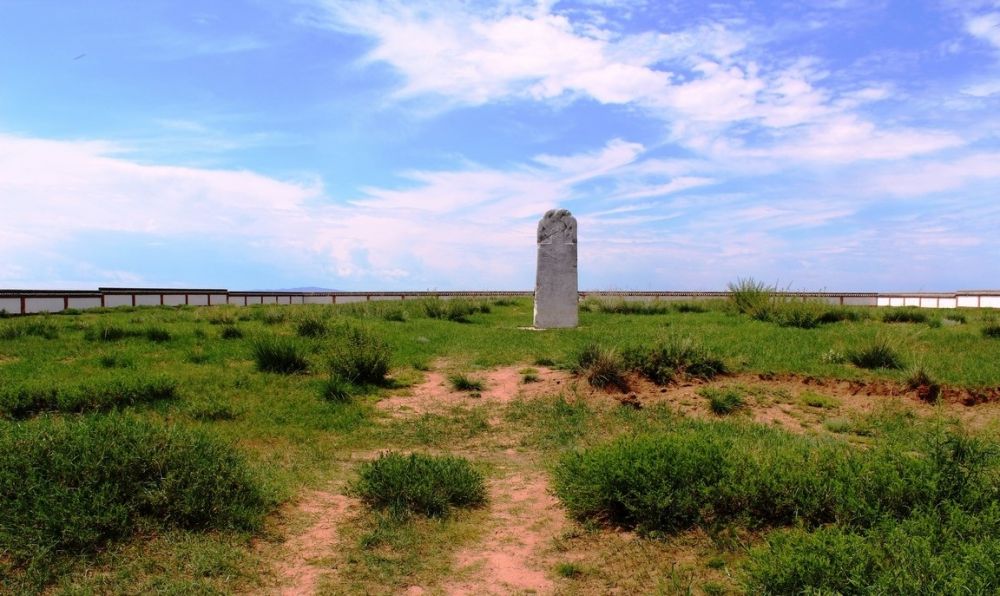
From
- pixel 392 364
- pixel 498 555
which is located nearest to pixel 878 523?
pixel 498 555

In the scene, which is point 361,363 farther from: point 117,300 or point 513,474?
point 117,300

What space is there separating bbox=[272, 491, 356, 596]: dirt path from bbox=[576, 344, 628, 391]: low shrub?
4.73 m

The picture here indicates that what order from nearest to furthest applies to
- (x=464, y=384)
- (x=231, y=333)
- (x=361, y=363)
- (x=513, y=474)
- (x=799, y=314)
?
(x=513, y=474) → (x=464, y=384) → (x=361, y=363) → (x=231, y=333) → (x=799, y=314)

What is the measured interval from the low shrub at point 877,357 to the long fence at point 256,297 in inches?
319

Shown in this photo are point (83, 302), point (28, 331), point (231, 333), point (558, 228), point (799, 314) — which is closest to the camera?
point (231, 333)

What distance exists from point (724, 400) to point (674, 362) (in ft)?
5.01

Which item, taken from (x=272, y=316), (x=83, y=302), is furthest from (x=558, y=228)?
(x=83, y=302)

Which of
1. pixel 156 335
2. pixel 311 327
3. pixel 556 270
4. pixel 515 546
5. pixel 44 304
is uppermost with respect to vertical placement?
pixel 556 270

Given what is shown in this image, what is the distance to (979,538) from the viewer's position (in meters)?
3.81

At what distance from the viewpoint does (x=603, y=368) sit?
9695mm

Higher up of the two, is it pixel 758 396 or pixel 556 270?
pixel 556 270

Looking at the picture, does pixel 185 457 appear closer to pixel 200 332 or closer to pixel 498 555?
pixel 498 555

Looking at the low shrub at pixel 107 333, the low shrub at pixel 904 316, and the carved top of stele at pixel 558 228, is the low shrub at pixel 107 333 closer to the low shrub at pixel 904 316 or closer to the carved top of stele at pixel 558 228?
the carved top of stele at pixel 558 228

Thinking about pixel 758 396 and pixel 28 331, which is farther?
pixel 28 331
